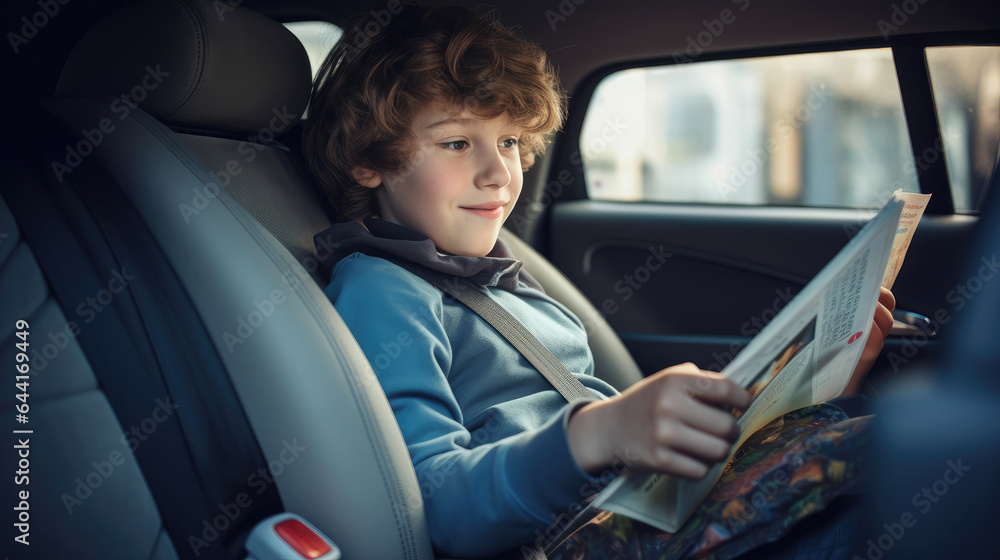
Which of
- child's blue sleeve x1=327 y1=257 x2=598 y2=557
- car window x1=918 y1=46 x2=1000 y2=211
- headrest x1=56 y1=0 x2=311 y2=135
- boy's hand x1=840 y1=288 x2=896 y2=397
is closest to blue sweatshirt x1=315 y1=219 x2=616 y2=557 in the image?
child's blue sleeve x1=327 y1=257 x2=598 y2=557

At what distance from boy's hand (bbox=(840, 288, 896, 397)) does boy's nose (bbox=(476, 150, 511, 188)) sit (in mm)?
574

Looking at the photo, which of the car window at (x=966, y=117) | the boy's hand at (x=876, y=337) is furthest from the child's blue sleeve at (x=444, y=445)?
the car window at (x=966, y=117)

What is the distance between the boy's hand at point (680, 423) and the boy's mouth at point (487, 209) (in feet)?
1.66

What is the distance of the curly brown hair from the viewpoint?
3.71ft

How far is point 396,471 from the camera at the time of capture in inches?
32.1

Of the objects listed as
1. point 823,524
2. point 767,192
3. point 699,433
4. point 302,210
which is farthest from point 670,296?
point 767,192

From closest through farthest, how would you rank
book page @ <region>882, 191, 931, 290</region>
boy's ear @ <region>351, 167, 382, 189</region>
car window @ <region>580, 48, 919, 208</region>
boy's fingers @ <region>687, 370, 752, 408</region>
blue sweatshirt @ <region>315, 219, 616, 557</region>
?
boy's fingers @ <region>687, 370, 752, 408</region> < blue sweatshirt @ <region>315, 219, 616, 557</region> < book page @ <region>882, 191, 931, 290</region> < boy's ear @ <region>351, 167, 382, 189</region> < car window @ <region>580, 48, 919, 208</region>

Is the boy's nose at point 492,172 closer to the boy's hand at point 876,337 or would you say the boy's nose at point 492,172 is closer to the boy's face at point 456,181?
the boy's face at point 456,181

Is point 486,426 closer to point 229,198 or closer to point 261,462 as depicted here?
point 261,462

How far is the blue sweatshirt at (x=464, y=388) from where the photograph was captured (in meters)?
0.74

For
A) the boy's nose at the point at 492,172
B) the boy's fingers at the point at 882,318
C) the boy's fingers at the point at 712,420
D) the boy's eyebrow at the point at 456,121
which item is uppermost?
the boy's eyebrow at the point at 456,121

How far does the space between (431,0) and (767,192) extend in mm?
8841

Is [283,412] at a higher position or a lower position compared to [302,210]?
lower

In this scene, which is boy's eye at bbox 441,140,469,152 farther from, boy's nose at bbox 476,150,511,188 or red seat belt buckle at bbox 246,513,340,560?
red seat belt buckle at bbox 246,513,340,560
